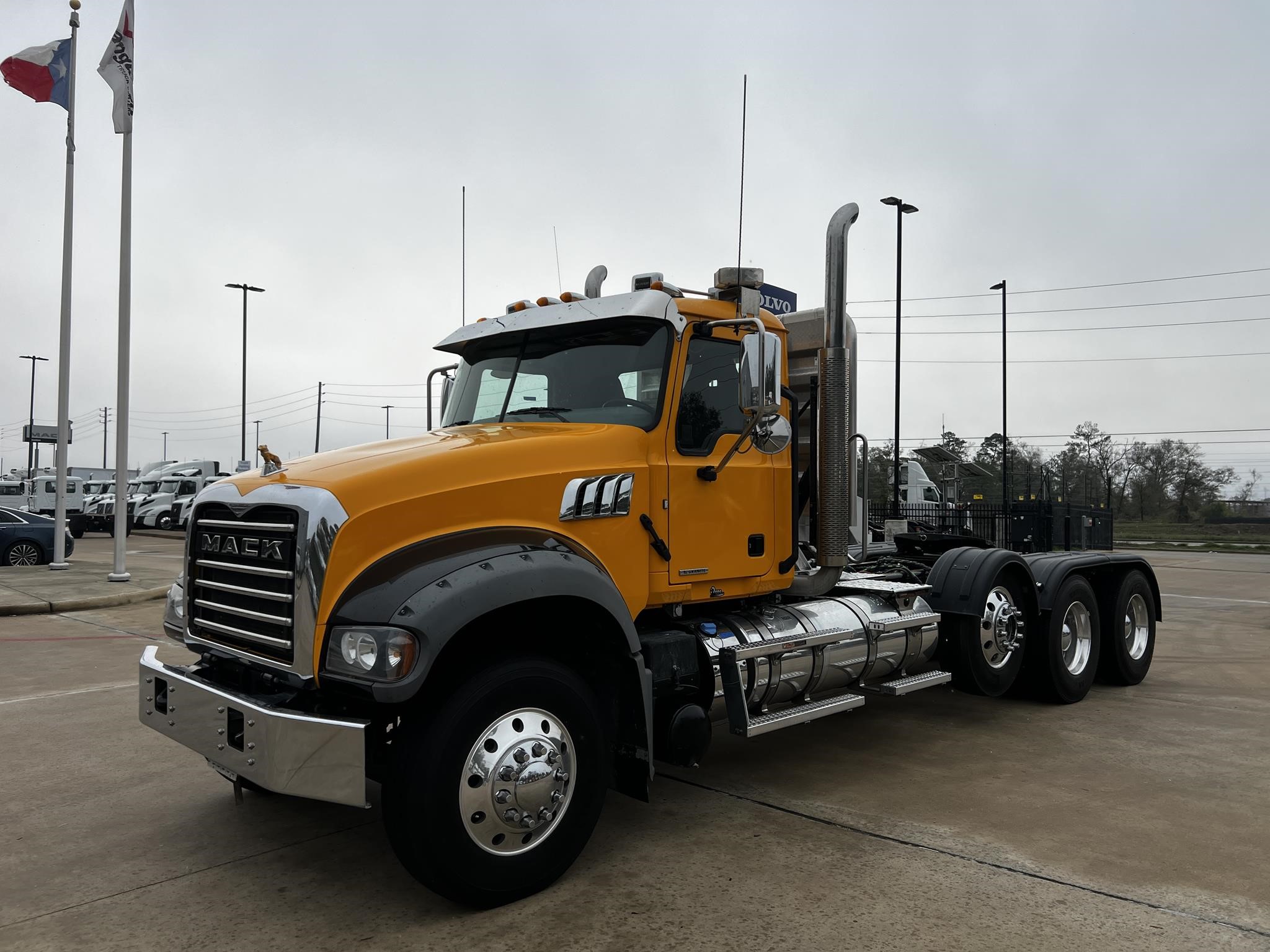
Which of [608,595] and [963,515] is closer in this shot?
[608,595]

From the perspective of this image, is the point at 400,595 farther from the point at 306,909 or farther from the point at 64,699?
the point at 64,699

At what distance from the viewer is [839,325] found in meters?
5.67

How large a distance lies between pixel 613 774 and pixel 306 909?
1.41m

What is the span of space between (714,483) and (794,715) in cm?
133

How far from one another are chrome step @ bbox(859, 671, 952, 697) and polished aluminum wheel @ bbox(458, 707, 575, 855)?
2.72 meters

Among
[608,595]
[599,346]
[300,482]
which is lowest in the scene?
[608,595]

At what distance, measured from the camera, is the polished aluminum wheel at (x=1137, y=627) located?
27.7 ft

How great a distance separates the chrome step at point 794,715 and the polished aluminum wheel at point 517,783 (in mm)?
1214

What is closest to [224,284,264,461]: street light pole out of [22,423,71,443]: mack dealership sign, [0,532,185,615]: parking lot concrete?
[0,532,185,615]: parking lot concrete

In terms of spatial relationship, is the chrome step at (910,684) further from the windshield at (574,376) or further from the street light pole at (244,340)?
the street light pole at (244,340)

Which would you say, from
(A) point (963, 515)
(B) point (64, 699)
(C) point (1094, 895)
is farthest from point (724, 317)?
(B) point (64, 699)

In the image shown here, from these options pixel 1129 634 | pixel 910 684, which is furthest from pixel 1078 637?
pixel 910 684

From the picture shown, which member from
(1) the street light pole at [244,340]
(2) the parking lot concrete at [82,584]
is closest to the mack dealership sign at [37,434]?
(1) the street light pole at [244,340]

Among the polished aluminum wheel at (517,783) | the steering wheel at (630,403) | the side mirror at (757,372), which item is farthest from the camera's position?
the steering wheel at (630,403)
